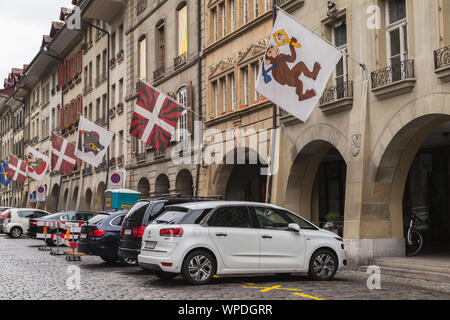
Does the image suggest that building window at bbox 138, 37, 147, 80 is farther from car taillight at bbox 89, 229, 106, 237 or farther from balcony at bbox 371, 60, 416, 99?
balcony at bbox 371, 60, 416, 99

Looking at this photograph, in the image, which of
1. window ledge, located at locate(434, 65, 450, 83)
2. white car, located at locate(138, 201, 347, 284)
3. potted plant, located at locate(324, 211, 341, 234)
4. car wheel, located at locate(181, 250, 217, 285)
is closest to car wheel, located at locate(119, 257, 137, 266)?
white car, located at locate(138, 201, 347, 284)

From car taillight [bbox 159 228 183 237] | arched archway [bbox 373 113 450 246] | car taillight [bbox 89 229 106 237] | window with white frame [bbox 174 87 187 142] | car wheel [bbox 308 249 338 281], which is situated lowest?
car wheel [bbox 308 249 338 281]

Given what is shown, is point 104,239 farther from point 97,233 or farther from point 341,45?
point 341,45

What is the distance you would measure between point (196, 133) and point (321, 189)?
6696mm

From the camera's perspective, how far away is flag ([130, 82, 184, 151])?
2421cm

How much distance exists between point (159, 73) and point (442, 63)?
2141 centimetres

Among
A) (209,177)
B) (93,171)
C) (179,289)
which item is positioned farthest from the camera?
(93,171)

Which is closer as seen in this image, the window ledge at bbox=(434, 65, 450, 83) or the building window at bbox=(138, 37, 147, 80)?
the window ledge at bbox=(434, 65, 450, 83)

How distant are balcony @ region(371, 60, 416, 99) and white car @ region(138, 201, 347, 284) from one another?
4.74 meters

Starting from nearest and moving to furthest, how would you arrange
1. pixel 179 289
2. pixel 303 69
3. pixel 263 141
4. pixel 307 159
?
pixel 179 289
pixel 303 69
pixel 307 159
pixel 263 141

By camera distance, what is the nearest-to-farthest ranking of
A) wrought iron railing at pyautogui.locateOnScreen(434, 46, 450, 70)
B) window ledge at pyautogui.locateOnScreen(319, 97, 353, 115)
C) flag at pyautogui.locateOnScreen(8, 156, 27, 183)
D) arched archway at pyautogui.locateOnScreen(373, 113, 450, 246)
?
wrought iron railing at pyautogui.locateOnScreen(434, 46, 450, 70) < arched archway at pyautogui.locateOnScreen(373, 113, 450, 246) < window ledge at pyautogui.locateOnScreen(319, 97, 353, 115) < flag at pyautogui.locateOnScreen(8, 156, 27, 183)

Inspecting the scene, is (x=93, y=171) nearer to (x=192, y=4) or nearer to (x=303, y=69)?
(x=192, y=4)
